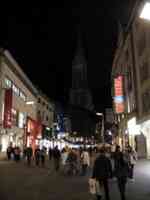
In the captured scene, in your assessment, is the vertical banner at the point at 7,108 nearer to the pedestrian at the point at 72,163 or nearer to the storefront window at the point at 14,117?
the storefront window at the point at 14,117

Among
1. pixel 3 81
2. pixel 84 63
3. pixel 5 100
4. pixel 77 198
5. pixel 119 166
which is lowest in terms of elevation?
pixel 77 198

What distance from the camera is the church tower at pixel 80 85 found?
178625mm

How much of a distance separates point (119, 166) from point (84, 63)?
18398cm

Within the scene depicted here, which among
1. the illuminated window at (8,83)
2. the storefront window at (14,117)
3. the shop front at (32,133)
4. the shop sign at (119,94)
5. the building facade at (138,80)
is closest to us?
the building facade at (138,80)

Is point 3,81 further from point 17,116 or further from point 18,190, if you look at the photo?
point 18,190

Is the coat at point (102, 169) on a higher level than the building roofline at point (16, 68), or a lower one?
lower

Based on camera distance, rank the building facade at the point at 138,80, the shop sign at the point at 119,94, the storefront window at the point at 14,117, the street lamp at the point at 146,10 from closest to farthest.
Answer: the street lamp at the point at 146,10 < the building facade at the point at 138,80 < the storefront window at the point at 14,117 < the shop sign at the point at 119,94

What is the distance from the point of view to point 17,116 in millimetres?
49312

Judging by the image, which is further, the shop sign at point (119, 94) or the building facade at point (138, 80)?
the shop sign at point (119, 94)

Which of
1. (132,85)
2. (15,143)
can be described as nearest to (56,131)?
(15,143)

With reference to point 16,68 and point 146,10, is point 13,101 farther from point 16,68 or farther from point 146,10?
point 146,10

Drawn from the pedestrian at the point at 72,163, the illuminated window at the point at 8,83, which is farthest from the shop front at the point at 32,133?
the pedestrian at the point at 72,163

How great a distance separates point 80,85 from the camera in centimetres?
18475

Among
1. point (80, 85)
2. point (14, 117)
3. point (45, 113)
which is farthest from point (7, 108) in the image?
point (80, 85)
